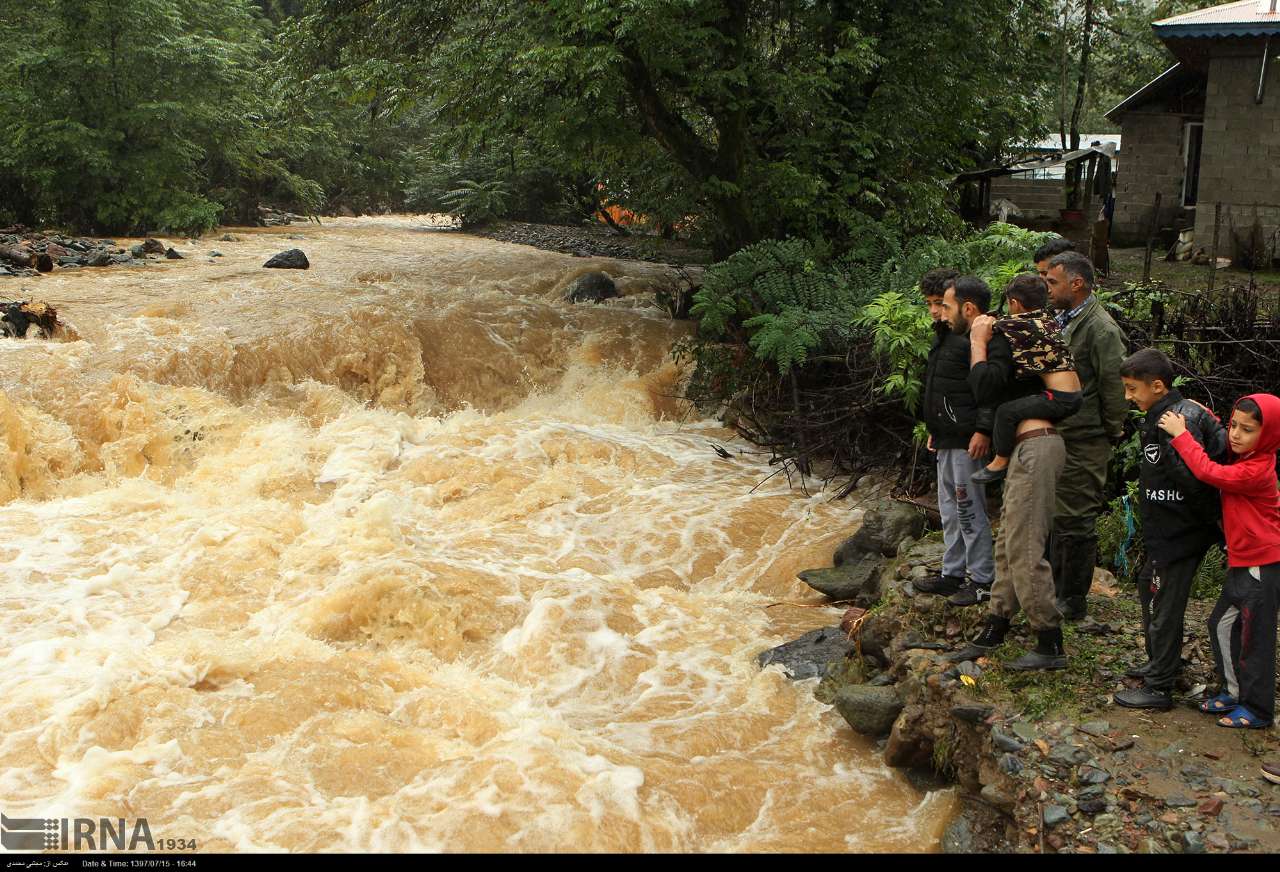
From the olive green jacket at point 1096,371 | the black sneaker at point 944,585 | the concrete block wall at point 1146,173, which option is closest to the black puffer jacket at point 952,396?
the olive green jacket at point 1096,371

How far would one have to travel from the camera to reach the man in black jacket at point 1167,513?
176 inches

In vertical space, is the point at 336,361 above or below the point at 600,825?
above

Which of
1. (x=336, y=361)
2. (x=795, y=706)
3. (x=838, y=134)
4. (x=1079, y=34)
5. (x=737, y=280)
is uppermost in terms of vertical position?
(x=1079, y=34)

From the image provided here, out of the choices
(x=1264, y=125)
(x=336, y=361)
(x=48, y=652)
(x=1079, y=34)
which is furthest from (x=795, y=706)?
(x=1079, y=34)

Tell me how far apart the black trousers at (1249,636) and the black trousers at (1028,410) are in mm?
965

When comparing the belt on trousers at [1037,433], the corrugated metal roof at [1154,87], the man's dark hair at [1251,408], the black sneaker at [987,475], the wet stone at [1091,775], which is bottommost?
the wet stone at [1091,775]

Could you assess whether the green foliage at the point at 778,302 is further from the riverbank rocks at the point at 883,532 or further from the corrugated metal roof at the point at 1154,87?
the corrugated metal roof at the point at 1154,87

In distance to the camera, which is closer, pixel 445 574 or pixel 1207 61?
pixel 445 574

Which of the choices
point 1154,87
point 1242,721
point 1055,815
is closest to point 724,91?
point 1242,721

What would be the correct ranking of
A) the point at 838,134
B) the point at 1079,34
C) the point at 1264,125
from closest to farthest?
1. the point at 838,134
2. the point at 1264,125
3. the point at 1079,34

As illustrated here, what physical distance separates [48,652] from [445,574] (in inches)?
93.1

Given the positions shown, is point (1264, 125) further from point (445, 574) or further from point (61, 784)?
point (61, 784)

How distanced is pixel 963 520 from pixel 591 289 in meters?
9.40

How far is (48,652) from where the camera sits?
19.9ft
